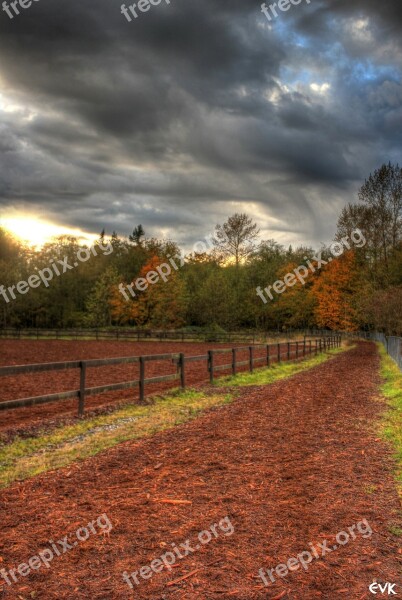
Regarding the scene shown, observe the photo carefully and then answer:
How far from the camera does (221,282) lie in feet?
198

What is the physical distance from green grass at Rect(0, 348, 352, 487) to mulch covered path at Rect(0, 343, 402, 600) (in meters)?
0.42

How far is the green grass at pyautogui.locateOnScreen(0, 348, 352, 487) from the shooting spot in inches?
271

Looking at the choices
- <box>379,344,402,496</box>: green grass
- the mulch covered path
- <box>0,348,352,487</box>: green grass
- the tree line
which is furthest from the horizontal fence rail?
the mulch covered path

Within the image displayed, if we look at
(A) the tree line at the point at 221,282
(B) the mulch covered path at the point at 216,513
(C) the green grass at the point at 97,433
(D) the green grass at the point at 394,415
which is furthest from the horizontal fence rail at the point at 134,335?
(B) the mulch covered path at the point at 216,513

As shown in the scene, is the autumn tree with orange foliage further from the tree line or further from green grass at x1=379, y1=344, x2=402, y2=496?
green grass at x1=379, y1=344, x2=402, y2=496

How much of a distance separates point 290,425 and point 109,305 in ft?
207

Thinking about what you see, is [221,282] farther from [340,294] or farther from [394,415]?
[394,415]

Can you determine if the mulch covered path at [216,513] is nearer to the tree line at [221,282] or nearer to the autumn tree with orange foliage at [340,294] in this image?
the tree line at [221,282]

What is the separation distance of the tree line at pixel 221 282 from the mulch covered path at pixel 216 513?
4074 cm

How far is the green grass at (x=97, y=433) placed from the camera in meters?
6.87

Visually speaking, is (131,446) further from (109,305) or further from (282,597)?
(109,305)

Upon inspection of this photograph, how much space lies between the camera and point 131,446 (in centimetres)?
783

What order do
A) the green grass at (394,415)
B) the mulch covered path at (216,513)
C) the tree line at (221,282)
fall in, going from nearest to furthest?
the mulch covered path at (216,513), the green grass at (394,415), the tree line at (221,282)

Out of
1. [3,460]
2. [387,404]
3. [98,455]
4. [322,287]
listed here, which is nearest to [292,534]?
[98,455]
